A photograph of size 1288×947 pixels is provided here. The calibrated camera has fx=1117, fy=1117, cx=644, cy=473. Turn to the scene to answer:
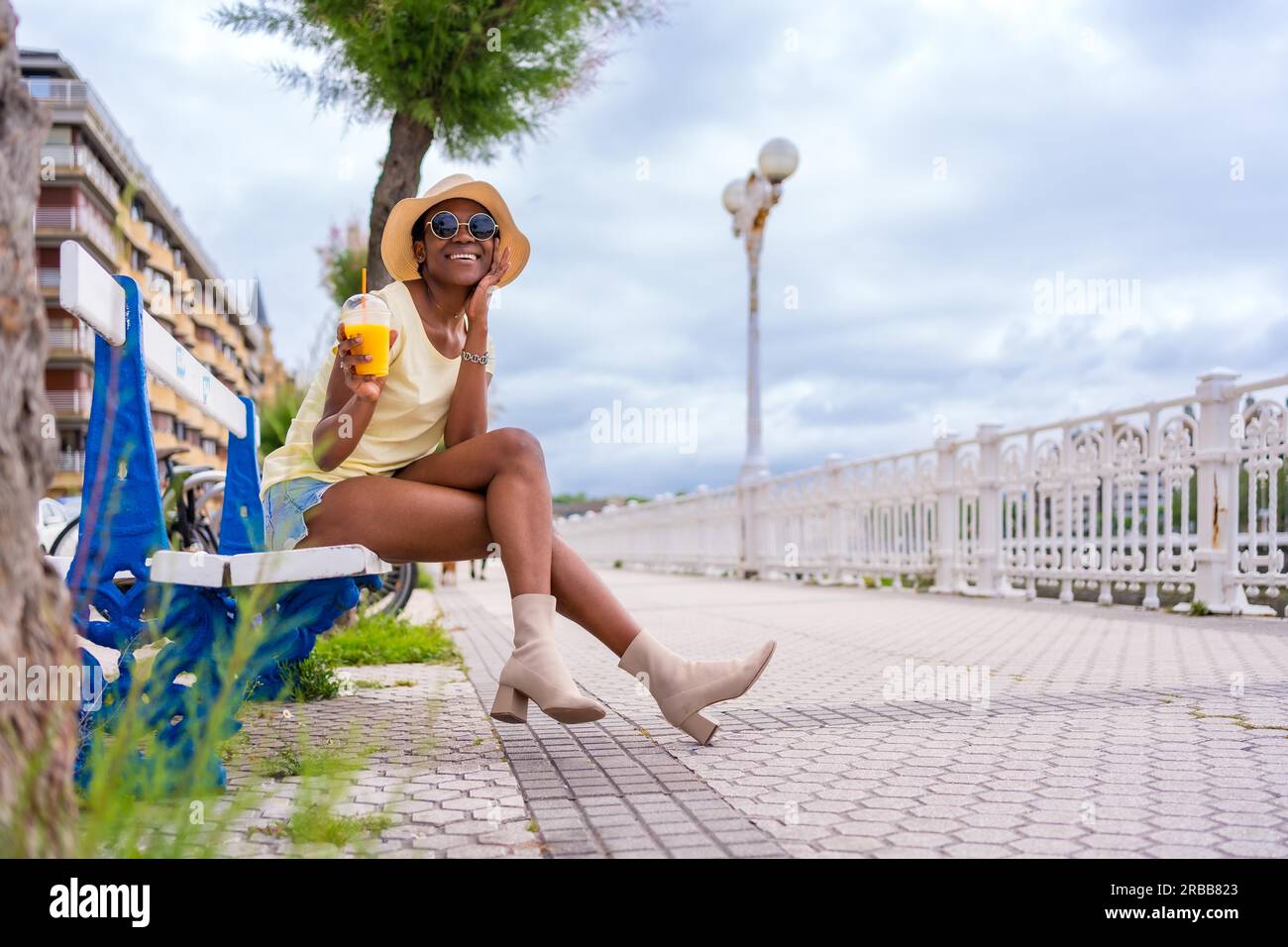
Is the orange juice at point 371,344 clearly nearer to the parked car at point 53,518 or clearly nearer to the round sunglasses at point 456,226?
the round sunglasses at point 456,226

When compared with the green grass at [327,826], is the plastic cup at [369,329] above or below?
above

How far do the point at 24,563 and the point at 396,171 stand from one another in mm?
5171

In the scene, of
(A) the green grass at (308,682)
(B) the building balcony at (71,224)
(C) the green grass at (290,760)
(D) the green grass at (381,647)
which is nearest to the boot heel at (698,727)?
(C) the green grass at (290,760)

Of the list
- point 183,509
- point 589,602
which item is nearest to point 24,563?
point 589,602

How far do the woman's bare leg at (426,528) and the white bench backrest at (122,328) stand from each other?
1.83ft

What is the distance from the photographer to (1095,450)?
28.6 feet

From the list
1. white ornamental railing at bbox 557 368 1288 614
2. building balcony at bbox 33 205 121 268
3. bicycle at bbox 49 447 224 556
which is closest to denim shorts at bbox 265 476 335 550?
bicycle at bbox 49 447 224 556

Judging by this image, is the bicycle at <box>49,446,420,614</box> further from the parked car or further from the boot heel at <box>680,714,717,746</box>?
the boot heel at <box>680,714,717,746</box>

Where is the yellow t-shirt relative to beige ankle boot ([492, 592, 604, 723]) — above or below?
above

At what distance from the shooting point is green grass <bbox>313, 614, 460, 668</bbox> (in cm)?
541

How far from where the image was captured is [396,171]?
20.6 ft

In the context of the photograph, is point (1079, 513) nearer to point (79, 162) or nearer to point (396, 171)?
point (396, 171)

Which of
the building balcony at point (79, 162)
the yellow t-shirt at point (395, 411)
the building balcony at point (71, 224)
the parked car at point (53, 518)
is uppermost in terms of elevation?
the building balcony at point (79, 162)

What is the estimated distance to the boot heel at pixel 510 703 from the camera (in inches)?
119
